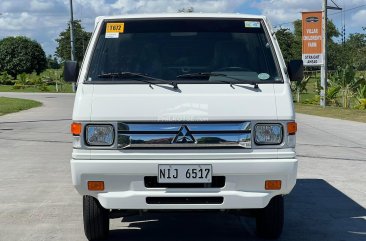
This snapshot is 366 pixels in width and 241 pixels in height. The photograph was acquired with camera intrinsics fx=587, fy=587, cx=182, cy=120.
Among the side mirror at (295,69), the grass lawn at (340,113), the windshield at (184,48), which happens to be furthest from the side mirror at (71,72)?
the grass lawn at (340,113)

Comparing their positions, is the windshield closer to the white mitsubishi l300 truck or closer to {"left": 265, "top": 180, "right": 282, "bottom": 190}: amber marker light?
the white mitsubishi l300 truck

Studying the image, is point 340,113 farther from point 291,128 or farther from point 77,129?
point 77,129

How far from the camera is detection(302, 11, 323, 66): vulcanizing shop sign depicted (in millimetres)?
27922

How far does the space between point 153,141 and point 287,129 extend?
1115 mm

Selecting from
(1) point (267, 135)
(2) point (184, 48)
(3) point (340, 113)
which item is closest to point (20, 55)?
(3) point (340, 113)

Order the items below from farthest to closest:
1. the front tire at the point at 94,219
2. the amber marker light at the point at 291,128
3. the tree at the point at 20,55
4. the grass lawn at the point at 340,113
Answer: the tree at the point at 20,55, the grass lawn at the point at 340,113, the front tire at the point at 94,219, the amber marker light at the point at 291,128

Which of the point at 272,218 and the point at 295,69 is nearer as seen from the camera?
the point at 272,218

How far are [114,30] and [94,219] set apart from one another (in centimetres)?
176

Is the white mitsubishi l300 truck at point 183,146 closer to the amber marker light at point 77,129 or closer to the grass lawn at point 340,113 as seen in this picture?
the amber marker light at point 77,129

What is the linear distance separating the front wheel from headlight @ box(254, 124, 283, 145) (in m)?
0.72

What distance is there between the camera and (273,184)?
4848mm

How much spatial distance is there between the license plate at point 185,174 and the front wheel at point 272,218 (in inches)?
34.7

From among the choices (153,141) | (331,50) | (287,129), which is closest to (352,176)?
A: (287,129)

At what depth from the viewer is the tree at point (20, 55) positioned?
2677 inches
